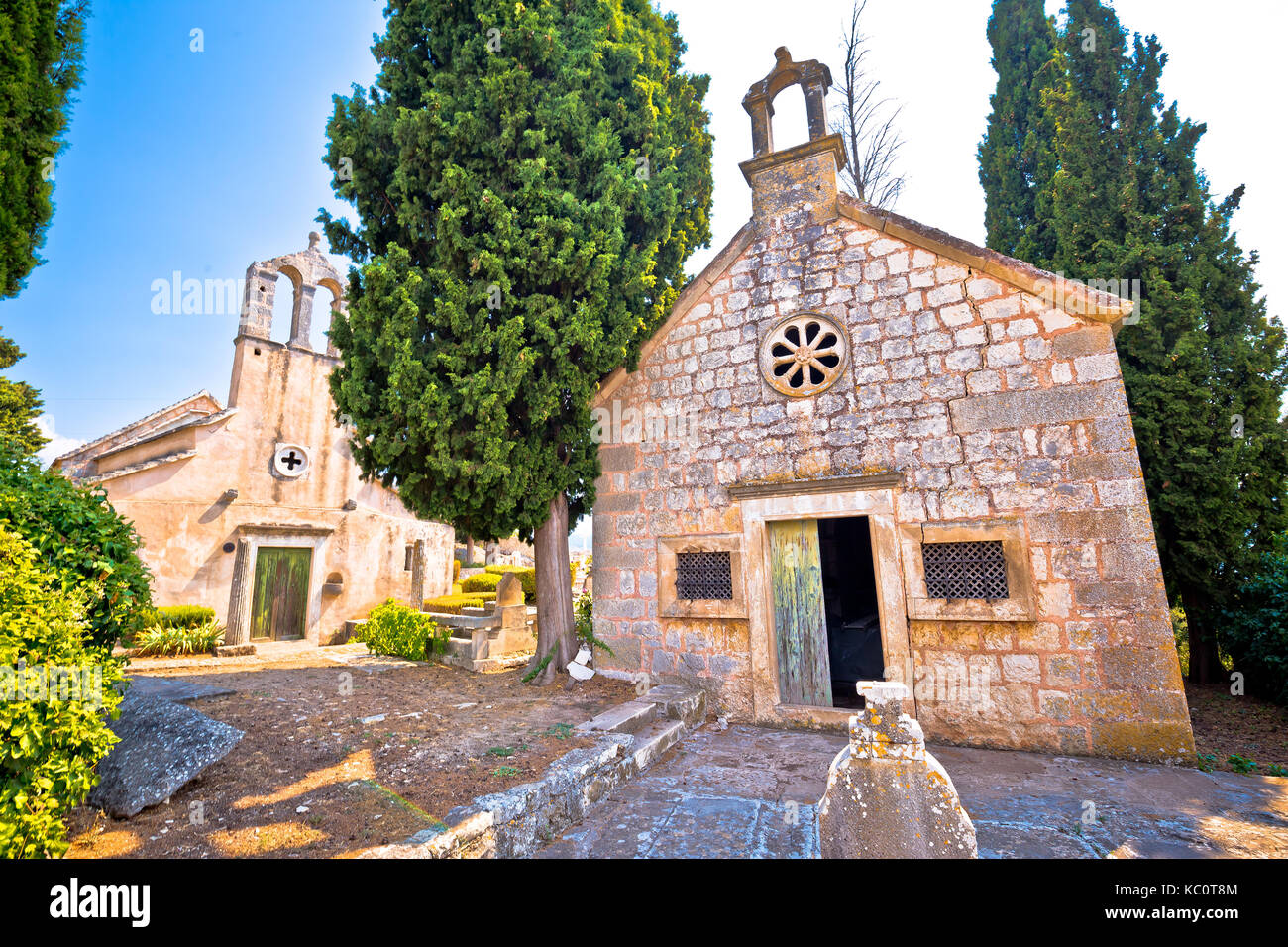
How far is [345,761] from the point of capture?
424cm

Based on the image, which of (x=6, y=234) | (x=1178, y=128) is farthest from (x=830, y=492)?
(x=6, y=234)

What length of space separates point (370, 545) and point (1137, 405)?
48.7ft

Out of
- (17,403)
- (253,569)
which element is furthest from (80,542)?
(17,403)

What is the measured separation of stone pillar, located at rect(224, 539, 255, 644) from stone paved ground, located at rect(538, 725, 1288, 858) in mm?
10864

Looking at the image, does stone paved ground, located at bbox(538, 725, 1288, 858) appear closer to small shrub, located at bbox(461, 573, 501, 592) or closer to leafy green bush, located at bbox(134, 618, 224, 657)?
leafy green bush, located at bbox(134, 618, 224, 657)

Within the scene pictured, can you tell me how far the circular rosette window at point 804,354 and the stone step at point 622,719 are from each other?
12.5 feet

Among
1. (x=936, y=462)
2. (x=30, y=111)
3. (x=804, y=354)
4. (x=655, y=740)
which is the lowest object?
(x=655, y=740)

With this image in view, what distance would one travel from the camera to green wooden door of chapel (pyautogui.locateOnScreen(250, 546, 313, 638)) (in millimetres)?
11844

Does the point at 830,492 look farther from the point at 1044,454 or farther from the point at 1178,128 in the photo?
the point at 1178,128

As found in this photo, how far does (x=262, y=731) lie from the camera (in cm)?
488

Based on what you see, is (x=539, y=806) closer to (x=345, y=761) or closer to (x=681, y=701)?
(x=345, y=761)

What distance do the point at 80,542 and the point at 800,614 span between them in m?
6.00

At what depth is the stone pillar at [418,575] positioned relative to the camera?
13.9m

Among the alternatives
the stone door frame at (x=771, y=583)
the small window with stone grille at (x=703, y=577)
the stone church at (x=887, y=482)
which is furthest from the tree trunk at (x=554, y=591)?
the stone door frame at (x=771, y=583)
